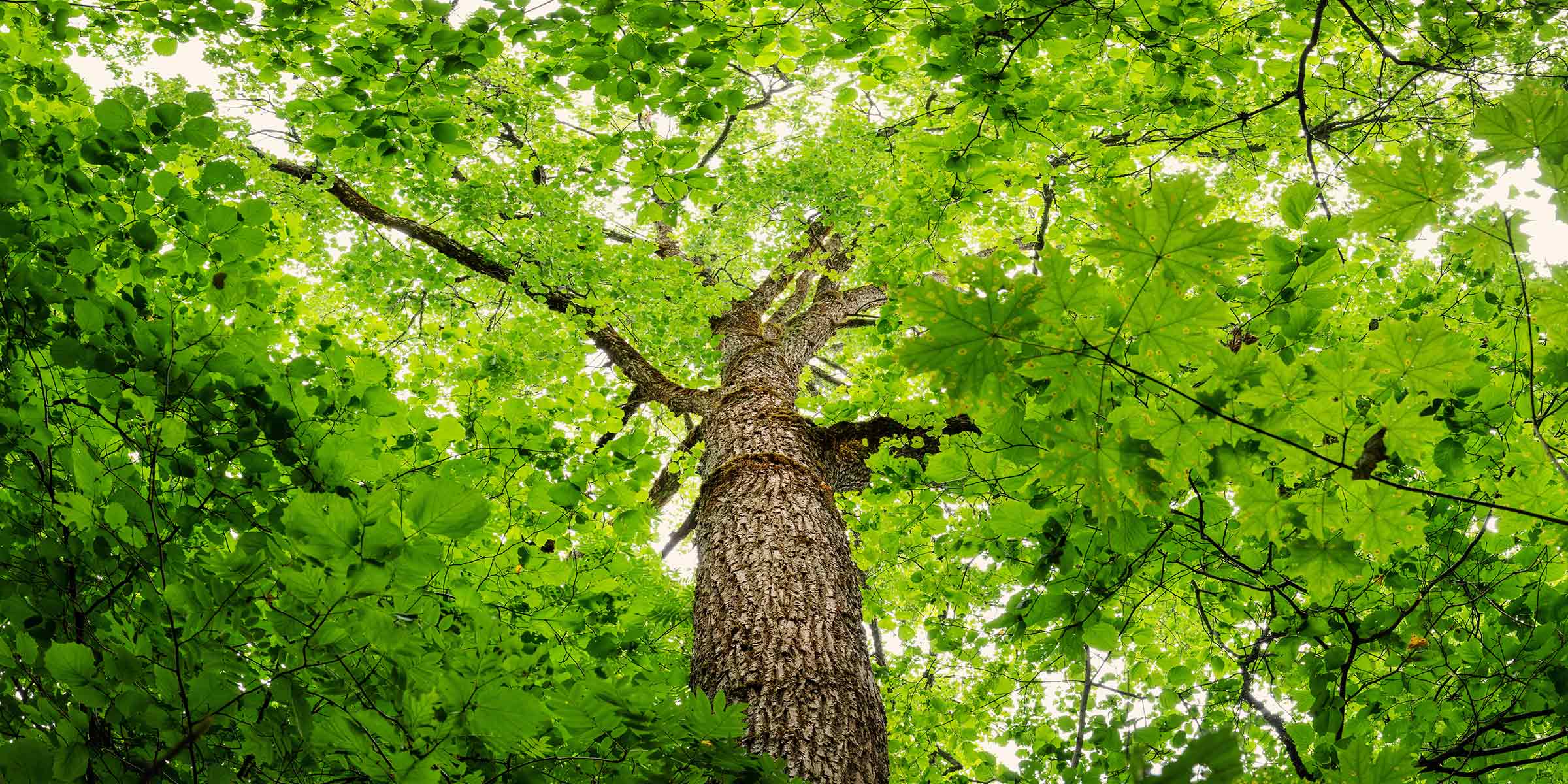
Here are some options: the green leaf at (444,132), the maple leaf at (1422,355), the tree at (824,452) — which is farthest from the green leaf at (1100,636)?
the green leaf at (444,132)

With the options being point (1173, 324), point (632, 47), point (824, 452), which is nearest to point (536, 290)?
point (824, 452)

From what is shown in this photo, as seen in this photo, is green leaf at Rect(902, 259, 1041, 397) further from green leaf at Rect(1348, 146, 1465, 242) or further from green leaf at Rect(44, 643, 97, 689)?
green leaf at Rect(44, 643, 97, 689)

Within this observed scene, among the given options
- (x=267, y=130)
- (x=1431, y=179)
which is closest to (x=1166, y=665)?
(x=1431, y=179)

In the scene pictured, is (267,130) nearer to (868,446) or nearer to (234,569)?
(868,446)

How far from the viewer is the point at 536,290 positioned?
6012 millimetres

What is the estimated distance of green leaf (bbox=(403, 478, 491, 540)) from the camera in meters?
1.34

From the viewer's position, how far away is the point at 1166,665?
13.0 ft

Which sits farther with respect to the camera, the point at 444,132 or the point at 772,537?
the point at 772,537

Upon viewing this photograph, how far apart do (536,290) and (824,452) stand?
277 cm

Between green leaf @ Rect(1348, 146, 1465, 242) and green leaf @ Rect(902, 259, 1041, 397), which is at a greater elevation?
green leaf @ Rect(1348, 146, 1465, 242)

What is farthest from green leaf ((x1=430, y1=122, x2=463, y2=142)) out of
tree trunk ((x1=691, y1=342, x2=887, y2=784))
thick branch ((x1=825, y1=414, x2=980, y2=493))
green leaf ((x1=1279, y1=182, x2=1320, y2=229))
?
thick branch ((x1=825, y1=414, x2=980, y2=493))

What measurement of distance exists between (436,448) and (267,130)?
20.3ft

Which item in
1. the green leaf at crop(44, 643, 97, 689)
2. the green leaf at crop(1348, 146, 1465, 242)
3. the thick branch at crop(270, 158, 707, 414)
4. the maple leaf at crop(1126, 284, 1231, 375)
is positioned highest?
the thick branch at crop(270, 158, 707, 414)

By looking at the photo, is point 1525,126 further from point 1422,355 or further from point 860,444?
point 860,444
